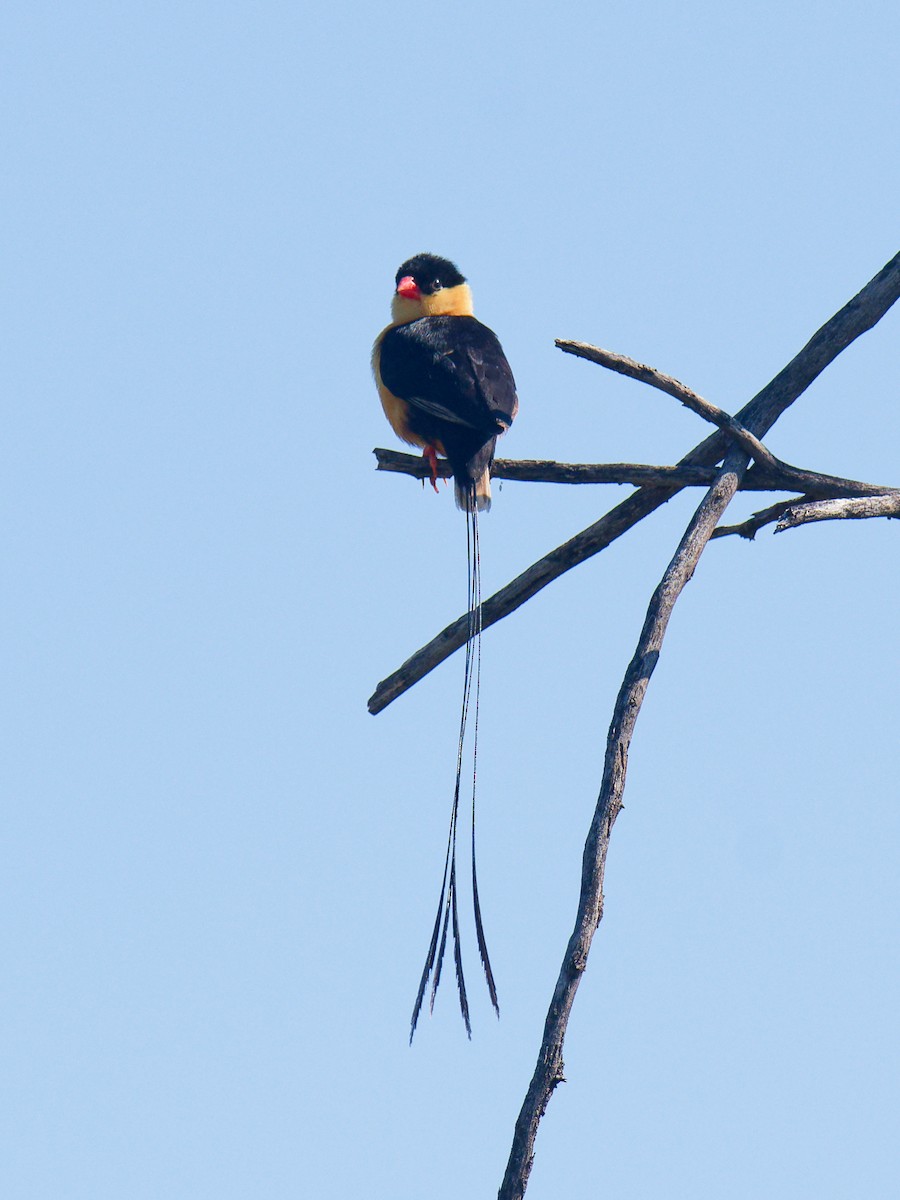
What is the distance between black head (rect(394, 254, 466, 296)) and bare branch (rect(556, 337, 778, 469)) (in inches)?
119

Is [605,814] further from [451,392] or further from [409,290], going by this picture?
[409,290]

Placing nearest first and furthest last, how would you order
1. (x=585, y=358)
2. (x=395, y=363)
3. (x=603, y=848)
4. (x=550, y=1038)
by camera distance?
1. (x=550, y=1038)
2. (x=603, y=848)
3. (x=585, y=358)
4. (x=395, y=363)

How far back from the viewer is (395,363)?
20.2 ft

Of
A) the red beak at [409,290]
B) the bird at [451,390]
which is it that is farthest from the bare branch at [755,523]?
the red beak at [409,290]

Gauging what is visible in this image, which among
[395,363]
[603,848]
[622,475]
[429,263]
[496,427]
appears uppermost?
[429,263]

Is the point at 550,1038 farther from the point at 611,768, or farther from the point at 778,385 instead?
the point at 778,385

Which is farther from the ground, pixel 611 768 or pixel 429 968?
pixel 611 768

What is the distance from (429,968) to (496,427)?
109 inches

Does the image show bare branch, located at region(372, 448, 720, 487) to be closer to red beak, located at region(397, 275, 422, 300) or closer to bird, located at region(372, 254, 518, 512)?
bird, located at region(372, 254, 518, 512)

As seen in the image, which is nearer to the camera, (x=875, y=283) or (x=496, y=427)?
(x=875, y=283)

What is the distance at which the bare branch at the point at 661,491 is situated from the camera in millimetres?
4148

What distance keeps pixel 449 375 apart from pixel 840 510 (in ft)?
6.93

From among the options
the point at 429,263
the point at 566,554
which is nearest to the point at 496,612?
the point at 566,554

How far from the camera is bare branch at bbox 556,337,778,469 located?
409cm
